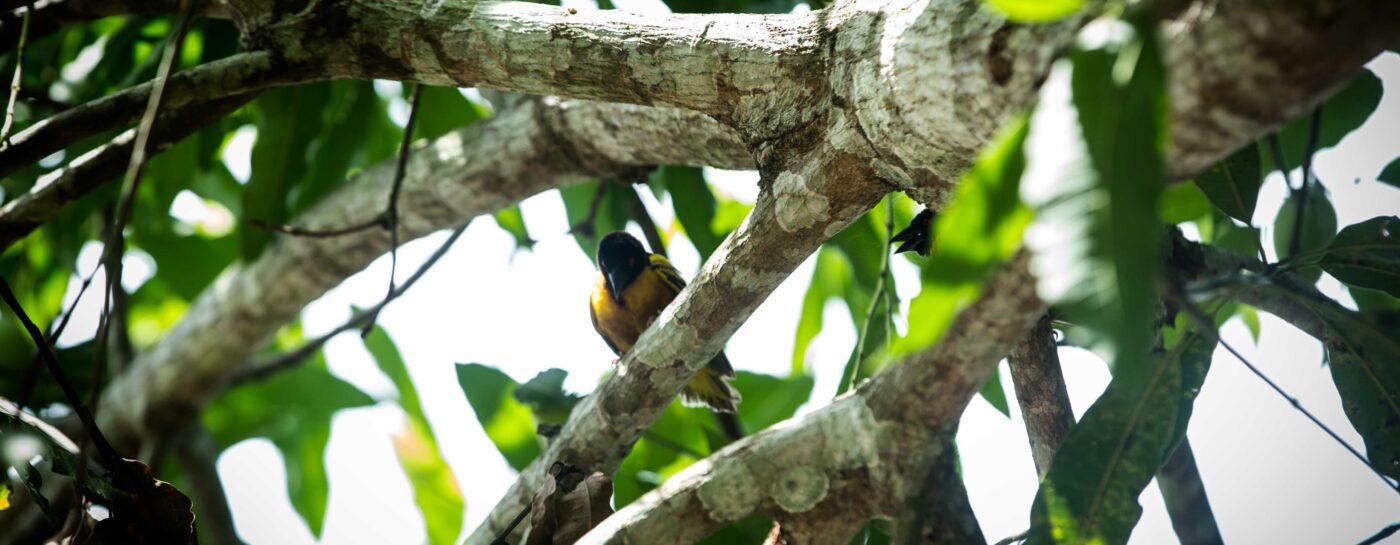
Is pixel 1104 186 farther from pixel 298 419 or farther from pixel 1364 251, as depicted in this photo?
pixel 298 419

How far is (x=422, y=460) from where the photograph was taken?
3.97 metres

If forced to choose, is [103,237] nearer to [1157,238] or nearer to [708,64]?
[708,64]

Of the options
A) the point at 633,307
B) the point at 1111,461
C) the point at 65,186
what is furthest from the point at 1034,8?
the point at 633,307

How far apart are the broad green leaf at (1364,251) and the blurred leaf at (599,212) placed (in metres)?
2.22

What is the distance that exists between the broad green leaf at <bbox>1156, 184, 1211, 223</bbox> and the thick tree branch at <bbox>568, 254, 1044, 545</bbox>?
31 cm

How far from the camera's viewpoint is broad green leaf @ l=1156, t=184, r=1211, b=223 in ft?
4.25

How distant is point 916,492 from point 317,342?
106 inches

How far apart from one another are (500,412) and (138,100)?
1.40 meters

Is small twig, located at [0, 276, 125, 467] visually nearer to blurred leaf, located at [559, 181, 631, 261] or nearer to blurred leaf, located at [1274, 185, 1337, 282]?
blurred leaf, located at [559, 181, 631, 261]

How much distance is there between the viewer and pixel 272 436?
14.8 ft

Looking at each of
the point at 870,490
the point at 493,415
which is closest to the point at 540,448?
the point at 493,415

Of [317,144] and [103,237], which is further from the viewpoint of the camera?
[103,237]

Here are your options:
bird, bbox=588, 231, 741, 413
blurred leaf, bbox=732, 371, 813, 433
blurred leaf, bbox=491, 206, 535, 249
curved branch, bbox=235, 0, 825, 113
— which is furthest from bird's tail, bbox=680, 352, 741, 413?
curved branch, bbox=235, 0, 825, 113

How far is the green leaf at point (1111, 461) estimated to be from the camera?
1.43m
